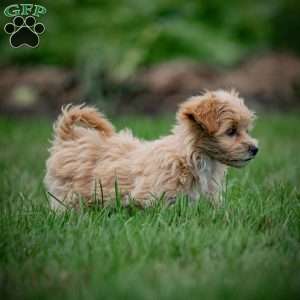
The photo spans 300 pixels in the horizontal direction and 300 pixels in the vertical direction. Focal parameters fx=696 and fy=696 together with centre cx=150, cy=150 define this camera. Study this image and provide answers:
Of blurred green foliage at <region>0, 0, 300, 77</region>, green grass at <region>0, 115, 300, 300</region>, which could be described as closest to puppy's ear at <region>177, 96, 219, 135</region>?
green grass at <region>0, 115, 300, 300</region>

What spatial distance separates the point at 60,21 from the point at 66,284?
9.70 m

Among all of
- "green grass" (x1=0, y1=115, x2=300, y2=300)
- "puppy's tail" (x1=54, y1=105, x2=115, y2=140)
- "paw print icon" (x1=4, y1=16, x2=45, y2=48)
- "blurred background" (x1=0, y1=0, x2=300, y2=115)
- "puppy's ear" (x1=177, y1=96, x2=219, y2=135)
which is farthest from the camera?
"blurred background" (x1=0, y1=0, x2=300, y2=115)

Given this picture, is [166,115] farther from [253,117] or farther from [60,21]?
[253,117]

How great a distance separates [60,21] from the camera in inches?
492

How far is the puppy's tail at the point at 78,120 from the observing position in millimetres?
5457

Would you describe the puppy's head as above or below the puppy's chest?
above

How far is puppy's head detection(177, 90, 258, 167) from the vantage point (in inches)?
190

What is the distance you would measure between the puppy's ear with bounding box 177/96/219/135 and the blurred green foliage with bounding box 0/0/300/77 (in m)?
6.93

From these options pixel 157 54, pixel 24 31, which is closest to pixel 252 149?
pixel 24 31

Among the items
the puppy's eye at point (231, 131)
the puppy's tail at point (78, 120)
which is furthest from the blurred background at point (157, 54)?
the puppy's eye at point (231, 131)

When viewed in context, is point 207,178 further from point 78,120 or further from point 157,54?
point 157,54

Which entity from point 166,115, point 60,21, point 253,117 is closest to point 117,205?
point 253,117

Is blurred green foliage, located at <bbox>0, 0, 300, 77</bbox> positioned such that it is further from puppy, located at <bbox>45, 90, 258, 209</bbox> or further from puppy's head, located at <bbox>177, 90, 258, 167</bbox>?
puppy's head, located at <bbox>177, 90, 258, 167</bbox>

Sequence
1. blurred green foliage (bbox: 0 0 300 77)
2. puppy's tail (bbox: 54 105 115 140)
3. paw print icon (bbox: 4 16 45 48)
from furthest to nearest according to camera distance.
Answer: blurred green foliage (bbox: 0 0 300 77) → puppy's tail (bbox: 54 105 115 140) → paw print icon (bbox: 4 16 45 48)
